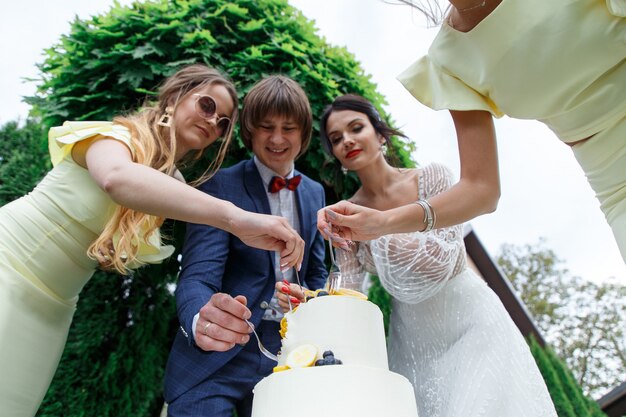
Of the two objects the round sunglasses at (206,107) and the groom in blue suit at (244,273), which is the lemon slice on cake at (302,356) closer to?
the groom in blue suit at (244,273)

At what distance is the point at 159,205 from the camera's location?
72.1 inches

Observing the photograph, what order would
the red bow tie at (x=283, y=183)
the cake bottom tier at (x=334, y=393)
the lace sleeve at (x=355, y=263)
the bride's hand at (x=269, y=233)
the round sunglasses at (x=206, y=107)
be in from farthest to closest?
1. the lace sleeve at (x=355, y=263)
2. the red bow tie at (x=283, y=183)
3. the round sunglasses at (x=206, y=107)
4. the bride's hand at (x=269, y=233)
5. the cake bottom tier at (x=334, y=393)

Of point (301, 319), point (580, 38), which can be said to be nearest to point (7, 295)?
point (301, 319)

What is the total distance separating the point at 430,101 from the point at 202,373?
5.26 feet

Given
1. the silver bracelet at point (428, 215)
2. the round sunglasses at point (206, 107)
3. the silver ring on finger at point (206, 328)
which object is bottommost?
the silver ring on finger at point (206, 328)

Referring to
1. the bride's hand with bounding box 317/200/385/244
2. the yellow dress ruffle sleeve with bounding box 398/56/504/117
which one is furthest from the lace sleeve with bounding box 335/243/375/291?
the yellow dress ruffle sleeve with bounding box 398/56/504/117

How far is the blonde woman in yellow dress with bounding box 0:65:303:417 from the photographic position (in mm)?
1835

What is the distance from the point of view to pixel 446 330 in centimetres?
274

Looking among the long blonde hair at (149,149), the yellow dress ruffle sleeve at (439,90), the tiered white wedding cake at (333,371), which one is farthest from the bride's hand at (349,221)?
the long blonde hair at (149,149)

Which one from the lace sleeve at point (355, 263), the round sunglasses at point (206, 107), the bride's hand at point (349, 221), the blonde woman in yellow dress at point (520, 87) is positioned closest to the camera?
the blonde woman in yellow dress at point (520, 87)

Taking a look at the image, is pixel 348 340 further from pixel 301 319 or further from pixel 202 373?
pixel 202 373

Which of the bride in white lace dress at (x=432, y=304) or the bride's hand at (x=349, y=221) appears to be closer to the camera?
the bride's hand at (x=349, y=221)

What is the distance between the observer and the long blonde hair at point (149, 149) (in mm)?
2164

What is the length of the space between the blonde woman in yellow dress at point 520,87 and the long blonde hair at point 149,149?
2.91ft
